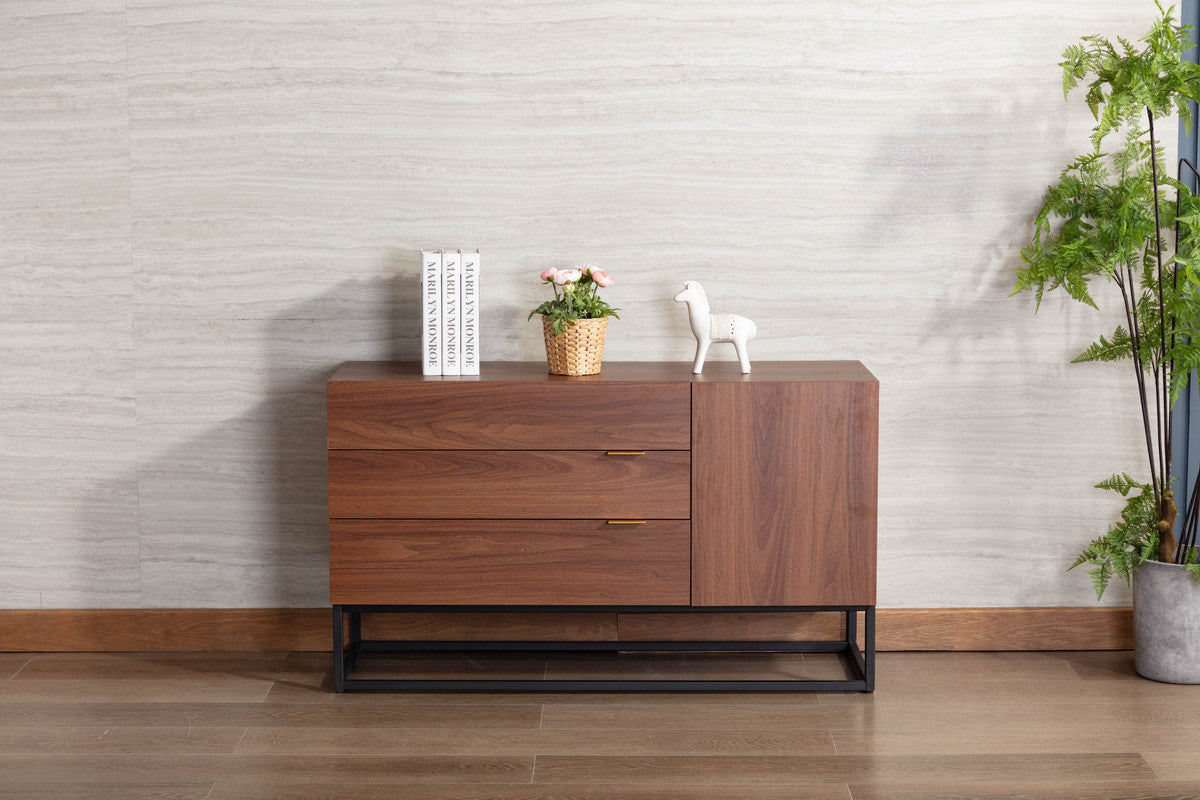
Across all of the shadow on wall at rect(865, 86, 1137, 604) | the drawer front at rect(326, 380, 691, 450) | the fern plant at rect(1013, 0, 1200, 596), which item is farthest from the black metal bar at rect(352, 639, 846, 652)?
the fern plant at rect(1013, 0, 1200, 596)

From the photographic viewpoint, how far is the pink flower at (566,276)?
2.70 meters

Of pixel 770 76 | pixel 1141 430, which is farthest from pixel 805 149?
pixel 1141 430

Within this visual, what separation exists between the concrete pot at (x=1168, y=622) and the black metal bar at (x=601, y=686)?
2.33 ft

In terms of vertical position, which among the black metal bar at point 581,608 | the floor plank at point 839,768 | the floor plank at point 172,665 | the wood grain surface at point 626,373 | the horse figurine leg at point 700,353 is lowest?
the floor plank at point 839,768

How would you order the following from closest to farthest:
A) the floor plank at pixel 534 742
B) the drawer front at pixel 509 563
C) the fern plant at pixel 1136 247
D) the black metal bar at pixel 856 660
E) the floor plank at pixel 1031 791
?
the floor plank at pixel 1031 791
the floor plank at pixel 534 742
the fern plant at pixel 1136 247
the drawer front at pixel 509 563
the black metal bar at pixel 856 660

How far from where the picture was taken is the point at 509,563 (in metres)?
2.68

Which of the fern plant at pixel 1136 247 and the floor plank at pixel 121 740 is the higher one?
the fern plant at pixel 1136 247

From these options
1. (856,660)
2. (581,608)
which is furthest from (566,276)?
(856,660)

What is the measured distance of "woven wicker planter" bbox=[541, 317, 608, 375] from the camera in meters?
2.68

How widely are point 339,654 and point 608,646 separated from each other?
0.68 meters

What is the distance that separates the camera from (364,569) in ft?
8.82

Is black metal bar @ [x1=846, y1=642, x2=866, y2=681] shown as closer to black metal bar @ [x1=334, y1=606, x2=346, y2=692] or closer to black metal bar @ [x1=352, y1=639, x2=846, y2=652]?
black metal bar @ [x1=352, y1=639, x2=846, y2=652]

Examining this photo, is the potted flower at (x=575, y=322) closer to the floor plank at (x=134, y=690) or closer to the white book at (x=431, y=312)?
the white book at (x=431, y=312)

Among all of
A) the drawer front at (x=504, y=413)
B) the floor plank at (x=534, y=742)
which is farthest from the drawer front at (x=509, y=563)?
the floor plank at (x=534, y=742)
